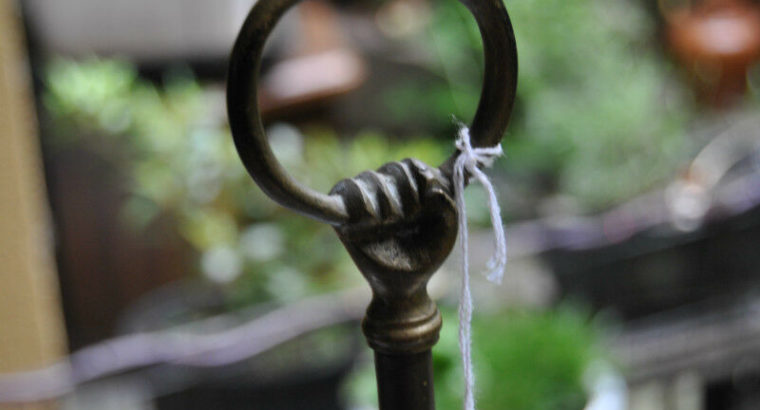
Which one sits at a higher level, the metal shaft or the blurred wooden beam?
the blurred wooden beam

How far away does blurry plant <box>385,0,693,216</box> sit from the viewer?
4.19 ft

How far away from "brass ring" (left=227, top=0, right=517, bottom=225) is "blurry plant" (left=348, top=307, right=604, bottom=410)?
41 cm

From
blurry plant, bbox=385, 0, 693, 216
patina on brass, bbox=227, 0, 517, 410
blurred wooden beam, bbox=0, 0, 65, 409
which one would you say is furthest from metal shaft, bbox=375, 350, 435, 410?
blurry plant, bbox=385, 0, 693, 216

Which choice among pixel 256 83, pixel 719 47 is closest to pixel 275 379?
pixel 256 83

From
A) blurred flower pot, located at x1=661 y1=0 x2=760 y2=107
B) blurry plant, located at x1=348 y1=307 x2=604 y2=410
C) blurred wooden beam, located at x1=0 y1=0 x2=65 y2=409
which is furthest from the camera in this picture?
blurred flower pot, located at x1=661 y1=0 x2=760 y2=107

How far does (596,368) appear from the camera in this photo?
2.22ft

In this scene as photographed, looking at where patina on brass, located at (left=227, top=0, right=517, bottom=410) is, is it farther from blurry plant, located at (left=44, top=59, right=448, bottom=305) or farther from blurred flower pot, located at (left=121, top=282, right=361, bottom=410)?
blurry plant, located at (left=44, top=59, right=448, bottom=305)

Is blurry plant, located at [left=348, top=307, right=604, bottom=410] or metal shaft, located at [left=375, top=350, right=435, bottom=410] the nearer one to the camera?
metal shaft, located at [left=375, top=350, right=435, bottom=410]

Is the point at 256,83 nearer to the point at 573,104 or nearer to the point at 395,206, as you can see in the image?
the point at 395,206

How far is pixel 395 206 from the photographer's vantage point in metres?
0.27

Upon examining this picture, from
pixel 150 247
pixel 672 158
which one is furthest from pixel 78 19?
pixel 672 158

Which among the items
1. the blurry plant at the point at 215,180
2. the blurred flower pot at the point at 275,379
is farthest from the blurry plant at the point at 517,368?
the blurry plant at the point at 215,180

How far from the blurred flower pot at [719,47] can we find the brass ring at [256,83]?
1437 millimetres

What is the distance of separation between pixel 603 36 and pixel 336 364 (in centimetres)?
78
